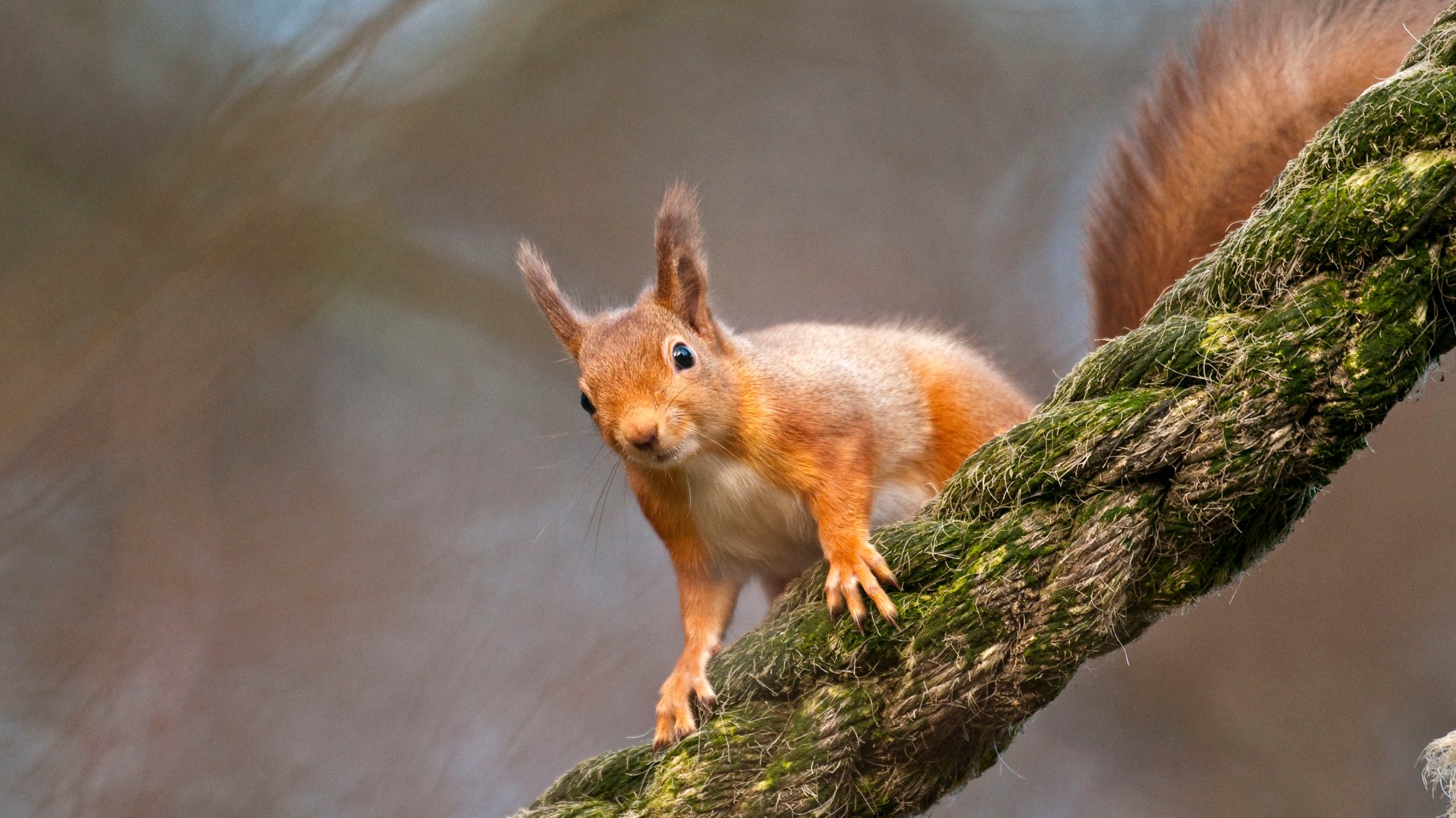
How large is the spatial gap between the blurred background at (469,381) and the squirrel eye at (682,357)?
0.34 m

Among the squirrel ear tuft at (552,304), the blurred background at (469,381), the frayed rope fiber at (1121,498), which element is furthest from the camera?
the blurred background at (469,381)

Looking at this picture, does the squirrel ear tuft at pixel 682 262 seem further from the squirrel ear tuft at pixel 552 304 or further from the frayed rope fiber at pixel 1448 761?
the frayed rope fiber at pixel 1448 761

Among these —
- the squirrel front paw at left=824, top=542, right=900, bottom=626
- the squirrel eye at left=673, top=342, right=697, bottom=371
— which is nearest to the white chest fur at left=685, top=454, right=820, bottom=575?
the squirrel eye at left=673, top=342, right=697, bottom=371

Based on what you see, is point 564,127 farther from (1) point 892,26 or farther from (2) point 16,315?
(2) point 16,315

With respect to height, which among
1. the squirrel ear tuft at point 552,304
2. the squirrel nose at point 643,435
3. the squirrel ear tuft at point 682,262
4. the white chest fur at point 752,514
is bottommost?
the white chest fur at point 752,514

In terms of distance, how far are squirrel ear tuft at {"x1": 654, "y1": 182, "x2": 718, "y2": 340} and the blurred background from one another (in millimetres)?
334

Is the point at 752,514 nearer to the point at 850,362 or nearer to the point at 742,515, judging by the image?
the point at 742,515

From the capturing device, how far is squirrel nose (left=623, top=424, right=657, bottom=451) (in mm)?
1187

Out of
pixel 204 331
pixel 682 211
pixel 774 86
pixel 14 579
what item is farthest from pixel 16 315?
pixel 774 86

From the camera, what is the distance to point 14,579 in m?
1.66

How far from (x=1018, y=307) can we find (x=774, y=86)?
Answer: 0.65m

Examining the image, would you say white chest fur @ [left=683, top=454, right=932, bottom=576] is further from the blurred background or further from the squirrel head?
the blurred background

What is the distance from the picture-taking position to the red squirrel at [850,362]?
49.6 inches

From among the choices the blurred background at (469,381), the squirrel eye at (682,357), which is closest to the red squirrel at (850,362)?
the squirrel eye at (682,357)
